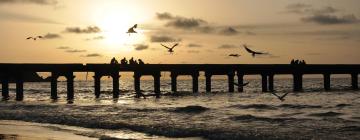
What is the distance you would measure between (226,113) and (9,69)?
21.9 m

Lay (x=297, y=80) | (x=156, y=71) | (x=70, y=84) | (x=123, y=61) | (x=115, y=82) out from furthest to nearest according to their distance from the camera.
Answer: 1. (x=297, y=80)
2. (x=156, y=71)
3. (x=123, y=61)
4. (x=115, y=82)
5. (x=70, y=84)

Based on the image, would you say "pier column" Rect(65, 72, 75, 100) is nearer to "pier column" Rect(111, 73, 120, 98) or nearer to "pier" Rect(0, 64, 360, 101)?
"pier" Rect(0, 64, 360, 101)

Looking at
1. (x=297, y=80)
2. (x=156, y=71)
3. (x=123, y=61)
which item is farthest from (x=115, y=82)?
(x=297, y=80)

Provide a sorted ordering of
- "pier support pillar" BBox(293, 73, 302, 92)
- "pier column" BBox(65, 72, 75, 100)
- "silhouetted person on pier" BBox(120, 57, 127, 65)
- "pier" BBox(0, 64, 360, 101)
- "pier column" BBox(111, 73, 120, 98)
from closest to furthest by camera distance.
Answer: "pier" BBox(0, 64, 360, 101)
"pier column" BBox(65, 72, 75, 100)
"pier column" BBox(111, 73, 120, 98)
"silhouetted person on pier" BBox(120, 57, 127, 65)
"pier support pillar" BBox(293, 73, 302, 92)

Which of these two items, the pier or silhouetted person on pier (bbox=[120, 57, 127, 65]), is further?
silhouetted person on pier (bbox=[120, 57, 127, 65])

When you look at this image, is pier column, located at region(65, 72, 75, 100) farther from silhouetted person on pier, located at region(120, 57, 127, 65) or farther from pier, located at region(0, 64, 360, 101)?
silhouetted person on pier, located at region(120, 57, 127, 65)

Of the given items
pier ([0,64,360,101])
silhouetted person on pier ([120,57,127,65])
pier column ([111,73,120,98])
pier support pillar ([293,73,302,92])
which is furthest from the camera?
pier support pillar ([293,73,302,92])

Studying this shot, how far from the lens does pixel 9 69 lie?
48688 mm

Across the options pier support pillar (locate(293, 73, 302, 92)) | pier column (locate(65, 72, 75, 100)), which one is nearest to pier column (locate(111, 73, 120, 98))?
pier column (locate(65, 72, 75, 100))

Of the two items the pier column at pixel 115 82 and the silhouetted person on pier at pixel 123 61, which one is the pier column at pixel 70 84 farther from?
the silhouetted person on pier at pixel 123 61

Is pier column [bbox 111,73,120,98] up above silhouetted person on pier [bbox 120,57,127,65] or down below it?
below

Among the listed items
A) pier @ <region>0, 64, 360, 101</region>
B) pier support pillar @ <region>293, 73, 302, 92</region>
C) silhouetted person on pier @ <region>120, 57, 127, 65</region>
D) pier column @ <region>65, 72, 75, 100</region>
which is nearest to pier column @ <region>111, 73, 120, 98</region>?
pier @ <region>0, 64, 360, 101</region>

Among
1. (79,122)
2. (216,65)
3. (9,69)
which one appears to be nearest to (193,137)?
(79,122)

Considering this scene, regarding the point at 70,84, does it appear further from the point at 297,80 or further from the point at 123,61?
the point at 297,80
